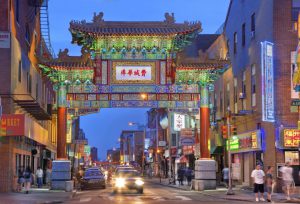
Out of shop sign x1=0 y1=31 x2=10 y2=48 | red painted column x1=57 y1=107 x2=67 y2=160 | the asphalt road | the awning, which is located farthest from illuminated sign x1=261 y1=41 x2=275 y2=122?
the awning

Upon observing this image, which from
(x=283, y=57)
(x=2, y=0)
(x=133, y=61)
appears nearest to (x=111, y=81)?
(x=133, y=61)

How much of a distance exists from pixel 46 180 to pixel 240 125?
18.9m

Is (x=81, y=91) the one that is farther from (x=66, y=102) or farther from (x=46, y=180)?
(x=46, y=180)

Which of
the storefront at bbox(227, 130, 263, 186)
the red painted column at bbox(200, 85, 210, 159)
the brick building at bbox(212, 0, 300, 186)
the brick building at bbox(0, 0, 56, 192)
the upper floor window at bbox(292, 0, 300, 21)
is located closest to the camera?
the brick building at bbox(0, 0, 56, 192)

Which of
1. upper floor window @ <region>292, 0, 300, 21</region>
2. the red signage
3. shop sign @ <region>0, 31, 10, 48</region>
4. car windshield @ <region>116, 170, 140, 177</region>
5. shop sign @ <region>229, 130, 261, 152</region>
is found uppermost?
upper floor window @ <region>292, 0, 300, 21</region>

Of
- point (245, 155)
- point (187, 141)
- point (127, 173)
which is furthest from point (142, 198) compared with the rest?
point (187, 141)

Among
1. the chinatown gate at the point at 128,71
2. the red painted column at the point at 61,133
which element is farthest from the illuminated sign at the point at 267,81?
the red painted column at the point at 61,133

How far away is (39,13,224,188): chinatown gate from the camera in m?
41.7

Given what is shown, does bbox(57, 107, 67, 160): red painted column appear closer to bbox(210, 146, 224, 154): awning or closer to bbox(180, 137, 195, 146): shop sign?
bbox(180, 137, 195, 146): shop sign

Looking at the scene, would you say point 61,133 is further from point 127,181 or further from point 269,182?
point 269,182

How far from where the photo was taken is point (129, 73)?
138 feet

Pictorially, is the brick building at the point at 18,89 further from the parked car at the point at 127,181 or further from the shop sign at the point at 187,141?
the shop sign at the point at 187,141

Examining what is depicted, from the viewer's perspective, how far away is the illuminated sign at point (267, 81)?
35.9m

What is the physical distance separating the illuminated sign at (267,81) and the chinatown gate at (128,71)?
659 centimetres
